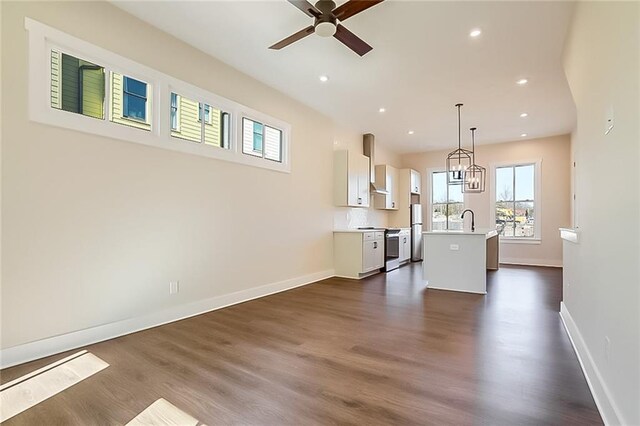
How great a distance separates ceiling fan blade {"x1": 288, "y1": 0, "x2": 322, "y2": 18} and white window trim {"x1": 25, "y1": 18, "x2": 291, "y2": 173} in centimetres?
182

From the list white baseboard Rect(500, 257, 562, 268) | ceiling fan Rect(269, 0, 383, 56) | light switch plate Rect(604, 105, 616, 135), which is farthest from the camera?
white baseboard Rect(500, 257, 562, 268)

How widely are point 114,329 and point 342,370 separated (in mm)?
2233

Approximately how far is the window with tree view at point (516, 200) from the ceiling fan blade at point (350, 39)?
22.1ft

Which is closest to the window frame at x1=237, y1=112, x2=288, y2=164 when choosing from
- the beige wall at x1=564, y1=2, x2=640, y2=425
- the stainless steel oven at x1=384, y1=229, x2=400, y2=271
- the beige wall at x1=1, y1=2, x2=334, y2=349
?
the beige wall at x1=1, y1=2, x2=334, y2=349

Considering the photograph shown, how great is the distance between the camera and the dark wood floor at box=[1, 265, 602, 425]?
1809 millimetres

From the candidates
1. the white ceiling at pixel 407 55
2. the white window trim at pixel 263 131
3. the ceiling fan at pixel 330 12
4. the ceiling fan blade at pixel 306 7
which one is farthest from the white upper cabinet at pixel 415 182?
the ceiling fan blade at pixel 306 7

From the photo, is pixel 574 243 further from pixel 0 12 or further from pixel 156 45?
pixel 0 12

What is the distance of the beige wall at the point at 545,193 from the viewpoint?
24.8 feet

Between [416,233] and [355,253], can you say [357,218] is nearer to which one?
[355,253]

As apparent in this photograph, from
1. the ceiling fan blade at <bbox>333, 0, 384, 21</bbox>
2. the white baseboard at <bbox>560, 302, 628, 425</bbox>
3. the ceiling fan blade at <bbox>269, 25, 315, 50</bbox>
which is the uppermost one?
the ceiling fan blade at <bbox>333, 0, 384, 21</bbox>

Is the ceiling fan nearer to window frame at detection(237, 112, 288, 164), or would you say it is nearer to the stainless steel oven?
window frame at detection(237, 112, 288, 164)

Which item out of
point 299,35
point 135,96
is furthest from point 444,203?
point 135,96

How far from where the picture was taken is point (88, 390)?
2.06m

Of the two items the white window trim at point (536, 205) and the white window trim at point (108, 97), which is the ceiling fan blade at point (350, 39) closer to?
the white window trim at point (108, 97)
